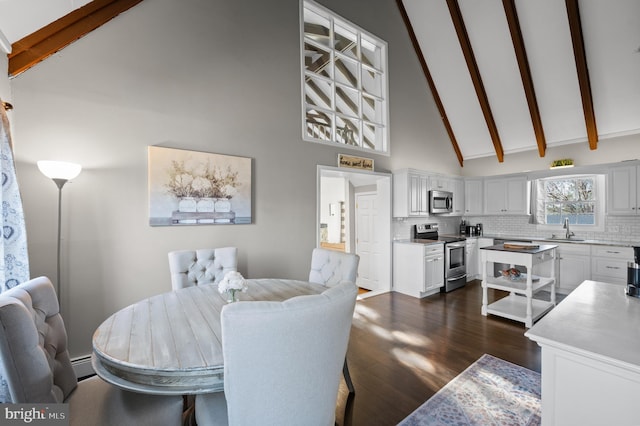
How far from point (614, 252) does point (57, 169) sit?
720cm

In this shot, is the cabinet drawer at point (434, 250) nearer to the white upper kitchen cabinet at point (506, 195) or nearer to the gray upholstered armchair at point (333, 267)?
the white upper kitchen cabinet at point (506, 195)

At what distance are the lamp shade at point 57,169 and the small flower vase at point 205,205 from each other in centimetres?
106

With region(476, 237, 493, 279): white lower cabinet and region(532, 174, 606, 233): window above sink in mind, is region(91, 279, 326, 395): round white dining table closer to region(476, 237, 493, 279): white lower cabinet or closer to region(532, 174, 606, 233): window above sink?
region(476, 237, 493, 279): white lower cabinet

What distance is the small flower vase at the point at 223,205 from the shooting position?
311cm

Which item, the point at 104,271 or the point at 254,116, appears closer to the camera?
the point at 104,271

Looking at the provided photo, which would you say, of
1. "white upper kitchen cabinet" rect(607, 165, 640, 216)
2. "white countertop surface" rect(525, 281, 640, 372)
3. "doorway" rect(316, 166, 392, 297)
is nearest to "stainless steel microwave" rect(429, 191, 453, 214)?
"doorway" rect(316, 166, 392, 297)

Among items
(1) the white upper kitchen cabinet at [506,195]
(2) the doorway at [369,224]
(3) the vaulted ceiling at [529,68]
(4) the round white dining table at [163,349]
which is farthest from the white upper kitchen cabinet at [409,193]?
(4) the round white dining table at [163,349]

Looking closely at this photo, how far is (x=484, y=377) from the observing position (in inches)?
92.0

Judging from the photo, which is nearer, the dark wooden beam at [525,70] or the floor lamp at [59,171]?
the floor lamp at [59,171]

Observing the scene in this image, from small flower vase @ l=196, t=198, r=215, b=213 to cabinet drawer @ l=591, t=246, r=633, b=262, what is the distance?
6028mm

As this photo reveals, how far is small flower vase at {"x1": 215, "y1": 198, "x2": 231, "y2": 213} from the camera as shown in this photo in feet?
10.2

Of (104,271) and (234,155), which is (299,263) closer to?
(234,155)

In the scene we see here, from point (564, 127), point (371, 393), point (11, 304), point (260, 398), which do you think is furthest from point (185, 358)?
point (564, 127)

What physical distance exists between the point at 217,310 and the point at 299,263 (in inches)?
84.3
